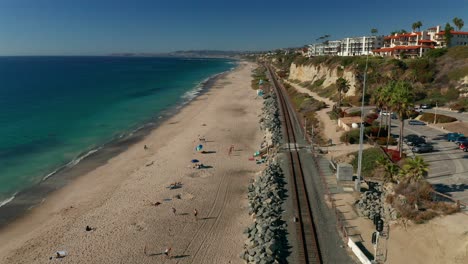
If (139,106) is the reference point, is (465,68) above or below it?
above

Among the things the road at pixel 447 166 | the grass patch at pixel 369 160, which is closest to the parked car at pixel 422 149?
the road at pixel 447 166

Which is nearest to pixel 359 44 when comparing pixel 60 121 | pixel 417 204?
pixel 60 121

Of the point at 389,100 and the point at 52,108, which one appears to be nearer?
the point at 389,100

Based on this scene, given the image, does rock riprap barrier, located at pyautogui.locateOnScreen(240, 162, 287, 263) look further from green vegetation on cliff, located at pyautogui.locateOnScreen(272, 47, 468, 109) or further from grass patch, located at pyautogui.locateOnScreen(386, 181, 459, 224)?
green vegetation on cliff, located at pyautogui.locateOnScreen(272, 47, 468, 109)

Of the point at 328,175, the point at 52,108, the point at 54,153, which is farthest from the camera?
the point at 52,108

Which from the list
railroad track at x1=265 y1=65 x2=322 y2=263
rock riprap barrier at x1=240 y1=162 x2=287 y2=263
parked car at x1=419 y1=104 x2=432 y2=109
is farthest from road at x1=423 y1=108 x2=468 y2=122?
rock riprap barrier at x1=240 y1=162 x2=287 y2=263

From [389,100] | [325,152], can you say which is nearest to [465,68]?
[389,100]

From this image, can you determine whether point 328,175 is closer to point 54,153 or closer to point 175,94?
point 54,153

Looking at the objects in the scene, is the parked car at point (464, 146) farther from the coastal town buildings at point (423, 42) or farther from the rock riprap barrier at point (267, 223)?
the coastal town buildings at point (423, 42)
